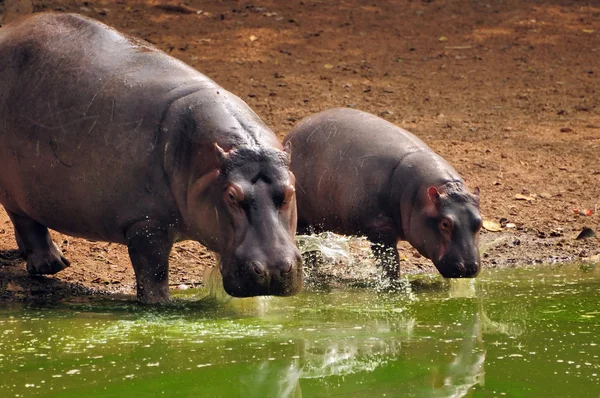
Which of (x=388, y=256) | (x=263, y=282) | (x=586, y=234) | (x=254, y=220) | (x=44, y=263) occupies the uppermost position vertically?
(x=254, y=220)

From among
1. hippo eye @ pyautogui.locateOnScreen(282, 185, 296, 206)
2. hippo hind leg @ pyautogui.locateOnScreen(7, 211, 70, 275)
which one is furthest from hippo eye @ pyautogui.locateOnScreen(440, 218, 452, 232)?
hippo hind leg @ pyautogui.locateOnScreen(7, 211, 70, 275)

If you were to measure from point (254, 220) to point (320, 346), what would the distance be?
814mm

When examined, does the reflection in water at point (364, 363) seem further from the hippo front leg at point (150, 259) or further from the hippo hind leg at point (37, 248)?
the hippo hind leg at point (37, 248)

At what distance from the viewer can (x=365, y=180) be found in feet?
26.6

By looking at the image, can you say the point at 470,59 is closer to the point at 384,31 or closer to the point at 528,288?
the point at 384,31

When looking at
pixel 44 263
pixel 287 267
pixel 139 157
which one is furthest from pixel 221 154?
pixel 44 263

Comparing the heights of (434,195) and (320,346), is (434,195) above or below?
above

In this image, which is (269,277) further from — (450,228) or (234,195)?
(450,228)

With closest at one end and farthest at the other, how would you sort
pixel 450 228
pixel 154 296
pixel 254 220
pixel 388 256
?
pixel 254 220 → pixel 154 296 → pixel 450 228 → pixel 388 256

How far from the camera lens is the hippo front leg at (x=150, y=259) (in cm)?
667

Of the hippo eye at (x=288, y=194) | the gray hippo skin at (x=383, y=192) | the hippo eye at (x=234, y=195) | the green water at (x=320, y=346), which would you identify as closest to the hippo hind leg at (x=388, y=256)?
the gray hippo skin at (x=383, y=192)

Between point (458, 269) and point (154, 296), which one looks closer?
point (154, 296)

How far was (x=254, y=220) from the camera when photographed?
611cm

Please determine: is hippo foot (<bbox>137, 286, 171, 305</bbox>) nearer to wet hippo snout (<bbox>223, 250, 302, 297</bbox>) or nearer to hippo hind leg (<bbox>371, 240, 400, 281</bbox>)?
wet hippo snout (<bbox>223, 250, 302, 297</bbox>)
